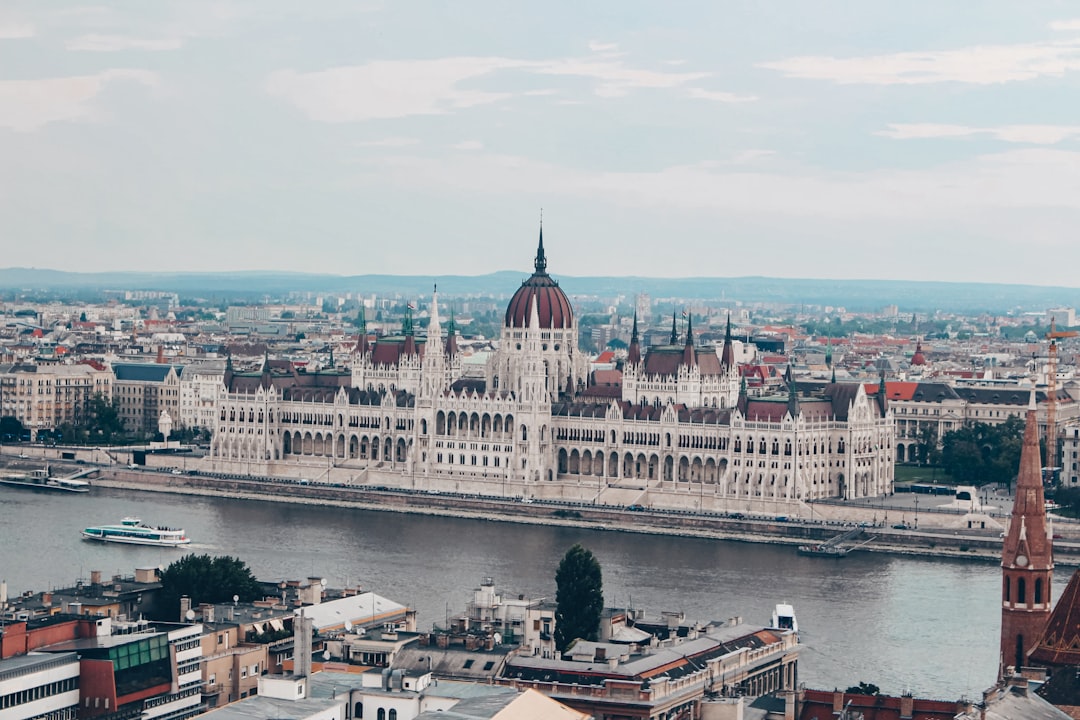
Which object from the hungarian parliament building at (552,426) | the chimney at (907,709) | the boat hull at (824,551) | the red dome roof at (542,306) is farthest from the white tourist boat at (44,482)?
the chimney at (907,709)

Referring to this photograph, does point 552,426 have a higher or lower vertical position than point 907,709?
higher

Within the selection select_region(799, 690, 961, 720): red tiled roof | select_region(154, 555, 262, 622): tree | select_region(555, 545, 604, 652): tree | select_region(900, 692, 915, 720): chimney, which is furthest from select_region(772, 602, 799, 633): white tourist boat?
select_region(900, 692, 915, 720): chimney

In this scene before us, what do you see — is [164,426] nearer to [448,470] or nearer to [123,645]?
[448,470]

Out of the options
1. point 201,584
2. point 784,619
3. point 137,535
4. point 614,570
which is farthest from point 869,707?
point 137,535

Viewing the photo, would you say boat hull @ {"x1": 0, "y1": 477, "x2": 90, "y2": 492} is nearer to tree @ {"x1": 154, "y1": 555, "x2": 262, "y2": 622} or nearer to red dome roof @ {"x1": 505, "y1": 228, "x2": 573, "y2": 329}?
red dome roof @ {"x1": 505, "y1": 228, "x2": 573, "y2": 329}

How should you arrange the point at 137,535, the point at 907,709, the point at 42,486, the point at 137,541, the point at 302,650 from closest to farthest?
the point at 302,650
the point at 907,709
the point at 137,541
the point at 137,535
the point at 42,486

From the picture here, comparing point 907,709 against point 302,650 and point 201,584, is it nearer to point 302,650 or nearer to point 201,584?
point 302,650

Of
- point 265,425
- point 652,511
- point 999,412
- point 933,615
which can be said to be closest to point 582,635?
point 933,615
